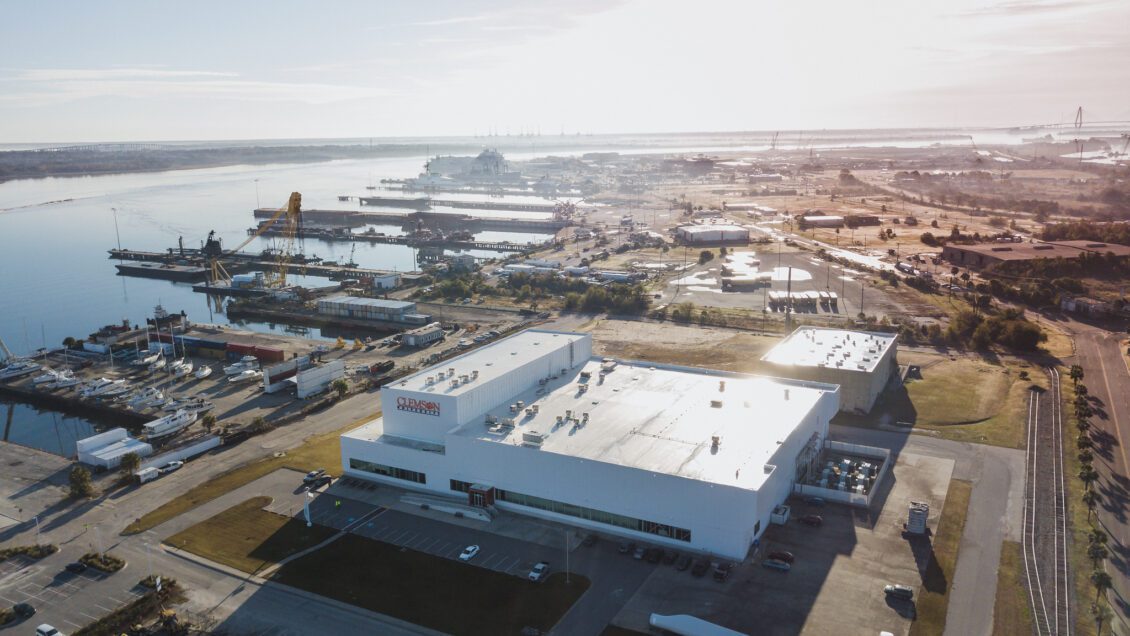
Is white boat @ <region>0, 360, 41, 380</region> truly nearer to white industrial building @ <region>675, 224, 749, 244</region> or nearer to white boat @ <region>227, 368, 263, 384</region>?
white boat @ <region>227, 368, 263, 384</region>

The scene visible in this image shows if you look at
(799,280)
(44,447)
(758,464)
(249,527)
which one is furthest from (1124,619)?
(799,280)

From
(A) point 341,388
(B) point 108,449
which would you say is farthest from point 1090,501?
(B) point 108,449

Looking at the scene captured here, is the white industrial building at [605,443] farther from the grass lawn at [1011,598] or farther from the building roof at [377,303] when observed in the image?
the building roof at [377,303]

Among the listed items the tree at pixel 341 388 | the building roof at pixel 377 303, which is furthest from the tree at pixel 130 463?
the building roof at pixel 377 303

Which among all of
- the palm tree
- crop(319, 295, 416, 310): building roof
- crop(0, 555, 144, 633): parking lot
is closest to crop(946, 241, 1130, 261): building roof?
the palm tree

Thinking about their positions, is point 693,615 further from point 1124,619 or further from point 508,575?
point 1124,619
